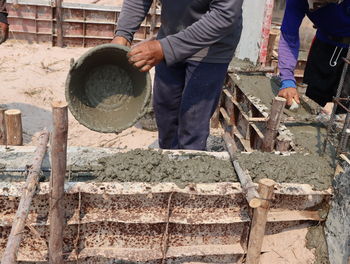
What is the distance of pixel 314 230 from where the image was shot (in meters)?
3.24

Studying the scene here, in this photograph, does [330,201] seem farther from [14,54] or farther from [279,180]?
[14,54]

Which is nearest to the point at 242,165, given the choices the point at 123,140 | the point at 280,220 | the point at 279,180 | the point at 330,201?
the point at 279,180

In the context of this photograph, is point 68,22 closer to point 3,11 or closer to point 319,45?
point 3,11

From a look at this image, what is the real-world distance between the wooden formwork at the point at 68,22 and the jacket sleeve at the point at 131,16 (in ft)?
23.4

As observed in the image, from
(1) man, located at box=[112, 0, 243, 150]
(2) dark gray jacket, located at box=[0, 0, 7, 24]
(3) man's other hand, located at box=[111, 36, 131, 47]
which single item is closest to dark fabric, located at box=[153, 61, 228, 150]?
(1) man, located at box=[112, 0, 243, 150]

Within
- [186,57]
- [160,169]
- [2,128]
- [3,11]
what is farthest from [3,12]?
[160,169]

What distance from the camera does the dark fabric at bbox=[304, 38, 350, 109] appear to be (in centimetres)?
465

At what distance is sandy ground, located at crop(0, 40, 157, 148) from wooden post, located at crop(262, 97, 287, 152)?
8.02ft

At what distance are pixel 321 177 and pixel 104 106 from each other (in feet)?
6.80

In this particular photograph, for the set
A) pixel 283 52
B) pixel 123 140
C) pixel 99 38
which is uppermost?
pixel 283 52

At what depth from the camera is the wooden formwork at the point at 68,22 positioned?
10617mm

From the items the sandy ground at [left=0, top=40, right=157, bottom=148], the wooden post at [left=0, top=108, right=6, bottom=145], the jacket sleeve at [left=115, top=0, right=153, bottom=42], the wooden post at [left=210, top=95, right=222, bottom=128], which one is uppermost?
the jacket sleeve at [left=115, top=0, right=153, bottom=42]

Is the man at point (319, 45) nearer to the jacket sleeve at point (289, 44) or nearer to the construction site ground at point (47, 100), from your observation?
the jacket sleeve at point (289, 44)

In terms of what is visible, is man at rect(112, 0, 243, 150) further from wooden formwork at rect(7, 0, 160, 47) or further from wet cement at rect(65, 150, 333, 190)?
wooden formwork at rect(7, 0, 160, 47)
